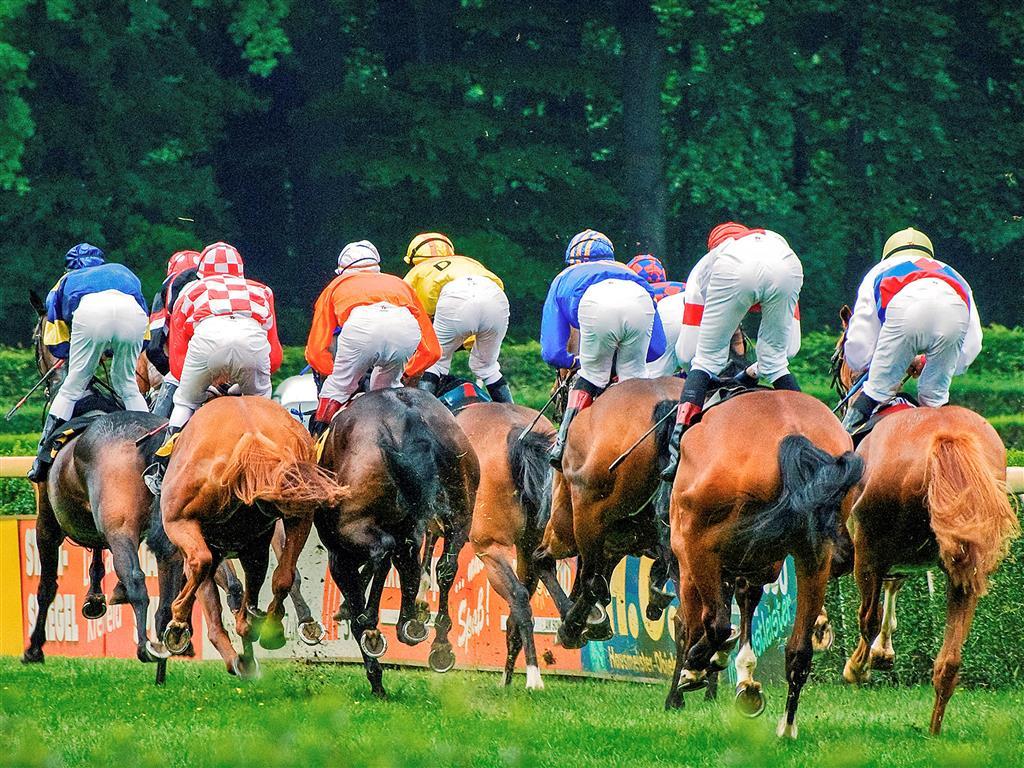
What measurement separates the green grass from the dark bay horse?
0.68 m

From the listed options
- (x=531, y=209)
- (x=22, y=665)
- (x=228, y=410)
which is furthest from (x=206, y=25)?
(x=228, y=410)

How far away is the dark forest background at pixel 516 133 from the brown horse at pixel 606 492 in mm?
17293

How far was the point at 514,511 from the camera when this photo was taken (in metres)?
11.6

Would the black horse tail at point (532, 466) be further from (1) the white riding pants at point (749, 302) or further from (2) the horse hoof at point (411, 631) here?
(1) the white riding pants at point (749, 302)

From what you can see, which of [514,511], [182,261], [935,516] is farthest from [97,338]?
[935,516]

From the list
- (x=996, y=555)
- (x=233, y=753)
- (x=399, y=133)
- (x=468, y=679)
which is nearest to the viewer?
(x=233, y=753)

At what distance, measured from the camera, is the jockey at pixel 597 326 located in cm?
1085

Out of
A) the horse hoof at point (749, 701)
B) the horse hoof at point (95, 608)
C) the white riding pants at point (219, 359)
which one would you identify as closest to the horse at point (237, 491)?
the white riding pants at point (219, 359)

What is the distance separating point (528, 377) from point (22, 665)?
1054cm

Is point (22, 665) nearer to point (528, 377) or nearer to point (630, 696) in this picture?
point (630, 696)

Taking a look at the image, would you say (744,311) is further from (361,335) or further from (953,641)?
(361,335)

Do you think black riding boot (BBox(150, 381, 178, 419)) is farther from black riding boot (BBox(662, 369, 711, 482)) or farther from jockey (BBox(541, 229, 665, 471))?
black riding boot (BBox(662, 369, 711, 482))

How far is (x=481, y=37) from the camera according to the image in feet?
101

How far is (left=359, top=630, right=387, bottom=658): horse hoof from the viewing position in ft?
34.0
